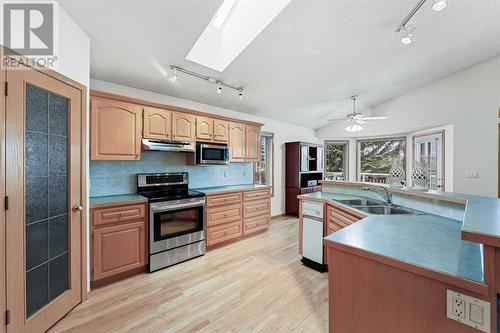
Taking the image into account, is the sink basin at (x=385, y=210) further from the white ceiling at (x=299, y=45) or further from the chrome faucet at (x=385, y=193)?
the white ceiling at (x=299, y=45)

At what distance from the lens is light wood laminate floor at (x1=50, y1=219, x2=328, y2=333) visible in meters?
1.75

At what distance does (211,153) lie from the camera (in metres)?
3.46

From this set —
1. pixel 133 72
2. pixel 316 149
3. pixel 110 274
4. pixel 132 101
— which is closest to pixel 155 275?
pixel 110 274

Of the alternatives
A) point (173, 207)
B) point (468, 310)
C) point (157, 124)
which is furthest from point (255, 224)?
point (468, 310)

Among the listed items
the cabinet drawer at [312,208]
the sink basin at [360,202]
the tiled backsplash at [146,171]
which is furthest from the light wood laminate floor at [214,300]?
the tiled backsplash at [146,171]

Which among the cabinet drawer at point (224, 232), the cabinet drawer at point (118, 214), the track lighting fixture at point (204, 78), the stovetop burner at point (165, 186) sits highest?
the track lighting fixture at point (204, 78)

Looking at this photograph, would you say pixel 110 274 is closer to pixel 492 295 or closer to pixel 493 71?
pixel 492 295

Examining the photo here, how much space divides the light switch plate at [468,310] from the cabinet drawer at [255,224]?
119 inches

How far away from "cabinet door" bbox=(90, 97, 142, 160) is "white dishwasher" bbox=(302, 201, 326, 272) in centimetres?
231

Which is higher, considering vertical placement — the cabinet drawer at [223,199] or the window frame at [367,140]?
the window frame at [367,140]

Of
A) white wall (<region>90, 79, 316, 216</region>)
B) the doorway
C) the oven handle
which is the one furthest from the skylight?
the doorway

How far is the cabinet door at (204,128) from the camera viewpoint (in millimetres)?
3297

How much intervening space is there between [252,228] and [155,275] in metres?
1.76

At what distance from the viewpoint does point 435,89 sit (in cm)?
418
